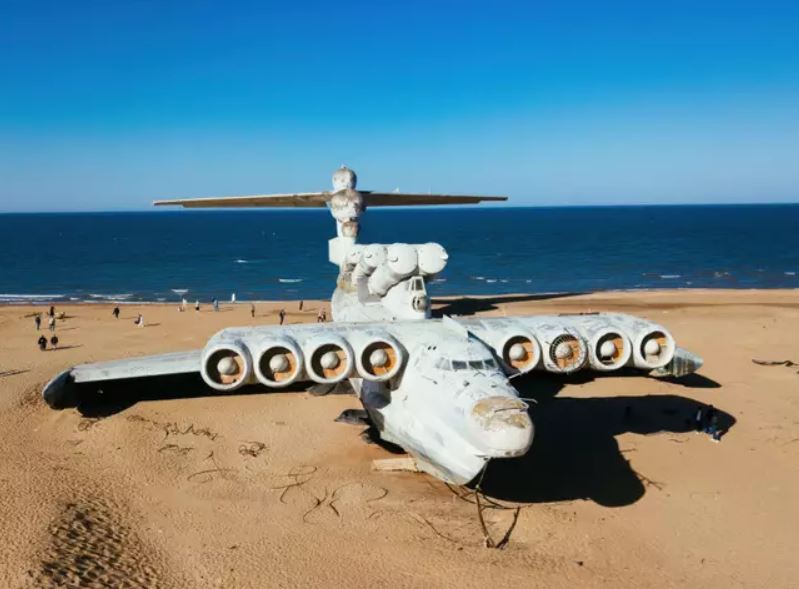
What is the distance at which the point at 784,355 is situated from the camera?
28.3m

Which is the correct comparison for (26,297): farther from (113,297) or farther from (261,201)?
(261,201)

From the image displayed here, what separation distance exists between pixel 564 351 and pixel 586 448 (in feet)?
17.0

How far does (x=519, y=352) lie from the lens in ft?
48.4

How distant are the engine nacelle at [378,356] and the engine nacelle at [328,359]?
0.31 metres

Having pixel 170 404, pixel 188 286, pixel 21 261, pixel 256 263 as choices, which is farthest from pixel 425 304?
pixel 21 261

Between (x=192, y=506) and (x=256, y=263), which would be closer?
(x=192, y=506)

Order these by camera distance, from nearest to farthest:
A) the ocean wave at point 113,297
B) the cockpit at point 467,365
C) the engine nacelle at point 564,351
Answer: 1. the cockpit at point 467,365
2. the engine nacelle at point 564,351
3. the ocean wave at point 113,297

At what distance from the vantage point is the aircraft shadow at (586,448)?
15.5m

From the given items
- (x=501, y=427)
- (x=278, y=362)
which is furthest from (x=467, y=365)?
(x=278, y=362)

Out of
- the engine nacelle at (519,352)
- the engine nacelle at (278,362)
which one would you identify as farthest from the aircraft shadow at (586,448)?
the engine nacelle at (278,362)

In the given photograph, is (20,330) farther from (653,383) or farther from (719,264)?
(719,264)

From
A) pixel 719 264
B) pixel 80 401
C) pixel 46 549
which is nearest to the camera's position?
pixel 46 549

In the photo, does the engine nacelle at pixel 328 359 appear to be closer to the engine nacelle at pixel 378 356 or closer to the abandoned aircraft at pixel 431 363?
the abandoned aircraft at pixel 431 363

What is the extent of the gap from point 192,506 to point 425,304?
27.8 feet
